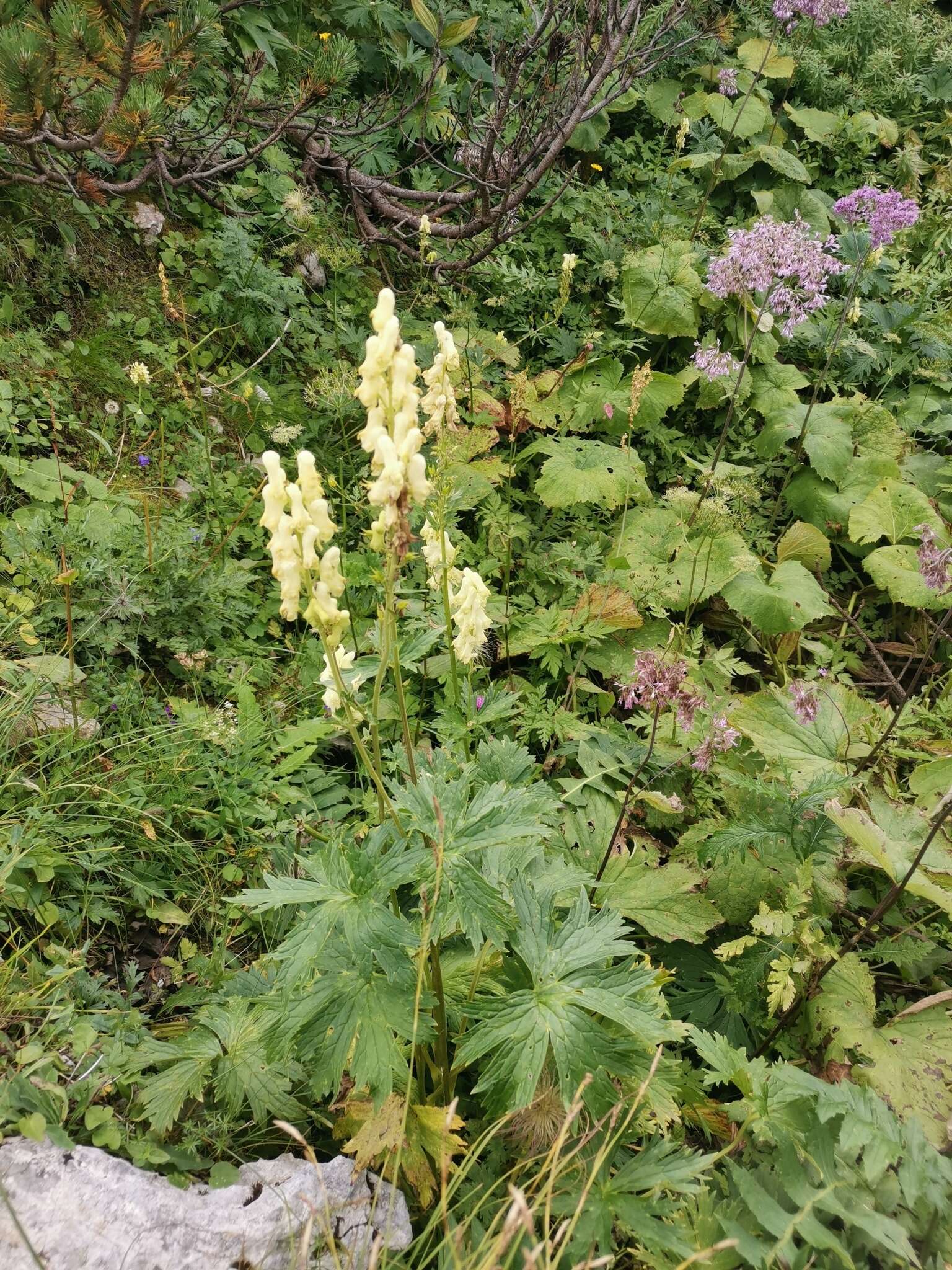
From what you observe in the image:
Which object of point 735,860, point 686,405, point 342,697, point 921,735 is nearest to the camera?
point 342,697

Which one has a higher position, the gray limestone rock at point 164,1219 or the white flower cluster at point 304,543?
the white flower cluster at point 304,543

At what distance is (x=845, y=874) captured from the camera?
2.96m

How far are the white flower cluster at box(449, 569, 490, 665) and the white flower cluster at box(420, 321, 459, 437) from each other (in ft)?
1.38

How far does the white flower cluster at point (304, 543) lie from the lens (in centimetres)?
161

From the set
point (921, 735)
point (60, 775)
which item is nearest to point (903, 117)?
point (921, 735)

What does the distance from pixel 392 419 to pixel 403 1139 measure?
5.14 ft

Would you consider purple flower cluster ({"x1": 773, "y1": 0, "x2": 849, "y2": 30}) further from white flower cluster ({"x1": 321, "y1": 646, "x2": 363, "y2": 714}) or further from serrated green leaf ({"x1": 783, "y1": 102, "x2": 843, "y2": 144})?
white flower cluster ({"x1": 321, "y1": 646, "x2": 363, "y2": 714})

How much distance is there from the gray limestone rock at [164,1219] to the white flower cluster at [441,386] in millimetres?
1781

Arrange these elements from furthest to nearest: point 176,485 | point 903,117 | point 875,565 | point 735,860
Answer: point 903,117 → point 875,565 → point 176,485 → point 735,860

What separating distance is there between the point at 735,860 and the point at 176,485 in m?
2.84

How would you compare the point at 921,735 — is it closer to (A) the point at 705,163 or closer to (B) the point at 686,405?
(B) the point at 686,405

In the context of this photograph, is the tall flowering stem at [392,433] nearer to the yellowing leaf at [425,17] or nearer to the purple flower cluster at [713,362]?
the purple flower cluster at [713,362]

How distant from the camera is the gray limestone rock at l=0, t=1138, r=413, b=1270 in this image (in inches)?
63.7

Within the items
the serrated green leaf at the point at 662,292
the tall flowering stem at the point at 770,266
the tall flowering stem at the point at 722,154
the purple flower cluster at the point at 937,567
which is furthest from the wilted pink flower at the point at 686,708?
the tall flowering stem at the point at 722,154
